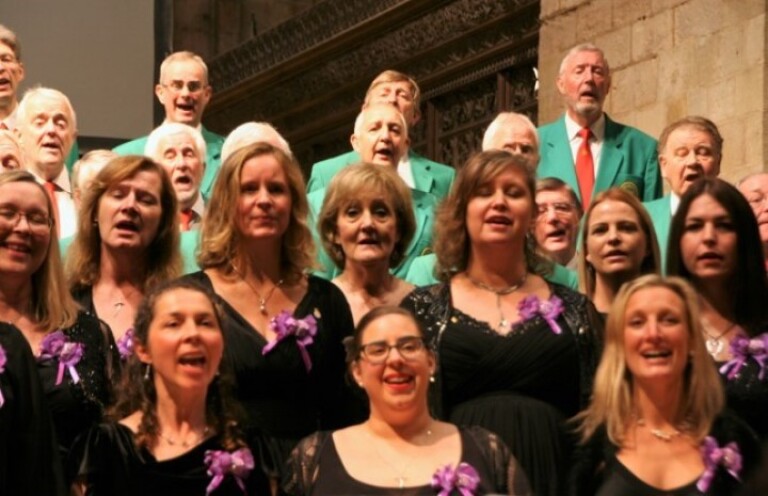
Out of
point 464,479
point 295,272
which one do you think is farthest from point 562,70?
point 464,479

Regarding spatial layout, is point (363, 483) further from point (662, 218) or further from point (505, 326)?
point (662, 218)

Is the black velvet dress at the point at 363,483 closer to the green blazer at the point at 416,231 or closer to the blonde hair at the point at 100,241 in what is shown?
the blonde hair at the point at 100,241

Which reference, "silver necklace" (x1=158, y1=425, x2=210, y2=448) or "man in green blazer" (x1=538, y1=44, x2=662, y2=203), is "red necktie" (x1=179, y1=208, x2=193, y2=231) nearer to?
"man in green blazer" (x1=538, y1=44, x2=662, y2=203)

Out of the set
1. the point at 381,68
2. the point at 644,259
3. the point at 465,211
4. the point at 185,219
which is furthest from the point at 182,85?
the point at 381,68

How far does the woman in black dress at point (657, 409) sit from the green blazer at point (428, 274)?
99cm

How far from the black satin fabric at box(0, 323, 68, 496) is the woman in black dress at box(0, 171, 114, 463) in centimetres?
35

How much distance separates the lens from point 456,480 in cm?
540

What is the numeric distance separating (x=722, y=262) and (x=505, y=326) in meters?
0.78

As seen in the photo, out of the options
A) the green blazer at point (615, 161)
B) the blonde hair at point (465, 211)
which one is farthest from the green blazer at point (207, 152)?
the blonde hair at point (465, 211)

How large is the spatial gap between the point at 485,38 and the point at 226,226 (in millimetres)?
5893

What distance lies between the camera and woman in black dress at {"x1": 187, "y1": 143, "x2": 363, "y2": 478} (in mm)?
5848

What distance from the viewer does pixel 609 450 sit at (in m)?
5.66

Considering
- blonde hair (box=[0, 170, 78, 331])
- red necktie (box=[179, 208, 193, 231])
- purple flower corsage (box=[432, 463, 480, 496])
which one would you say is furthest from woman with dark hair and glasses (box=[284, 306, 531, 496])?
red necktie (box=[179, 208, 193, 231])

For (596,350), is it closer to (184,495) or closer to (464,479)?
(464,479)
